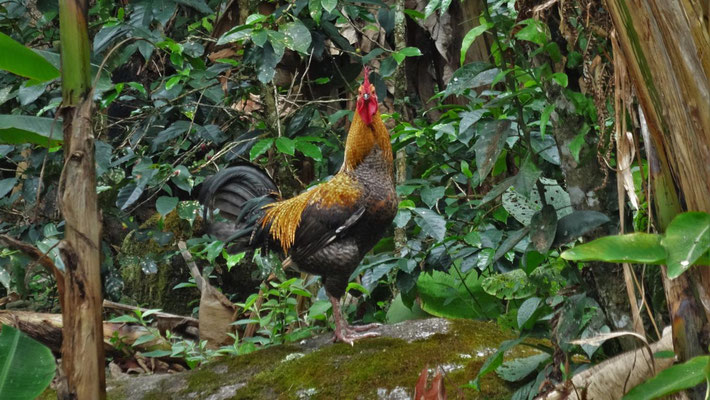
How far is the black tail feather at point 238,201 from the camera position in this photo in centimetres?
458

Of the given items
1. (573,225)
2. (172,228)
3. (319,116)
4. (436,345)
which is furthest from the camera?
(172,228)

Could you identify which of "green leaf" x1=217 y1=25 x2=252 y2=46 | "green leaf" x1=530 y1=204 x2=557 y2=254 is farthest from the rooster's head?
"green leaf" x1=530 y1=204 x2=557 y2=254

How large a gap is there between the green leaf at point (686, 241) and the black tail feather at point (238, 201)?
334 cm

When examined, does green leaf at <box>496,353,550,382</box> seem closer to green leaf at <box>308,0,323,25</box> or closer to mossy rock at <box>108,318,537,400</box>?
mossy rock at <box>108,318,537,400</box>

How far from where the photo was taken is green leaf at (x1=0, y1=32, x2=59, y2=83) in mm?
1940

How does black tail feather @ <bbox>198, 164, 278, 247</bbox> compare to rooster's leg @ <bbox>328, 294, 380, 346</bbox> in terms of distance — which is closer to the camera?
rooster's leg @ <bbox>328, 294, 380, 346</bbox>

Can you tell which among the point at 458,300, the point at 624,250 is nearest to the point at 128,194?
the point at 458,300

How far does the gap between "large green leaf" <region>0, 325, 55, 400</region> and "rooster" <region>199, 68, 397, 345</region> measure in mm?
2260

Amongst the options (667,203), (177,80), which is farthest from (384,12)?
(667,203)

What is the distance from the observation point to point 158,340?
4.71 metres

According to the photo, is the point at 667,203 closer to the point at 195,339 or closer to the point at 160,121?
the point at 160,121

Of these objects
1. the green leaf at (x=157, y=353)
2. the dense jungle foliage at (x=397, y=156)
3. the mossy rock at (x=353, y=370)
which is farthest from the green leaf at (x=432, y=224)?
the green leaf at (x=157, y=353)

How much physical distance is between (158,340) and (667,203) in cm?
365

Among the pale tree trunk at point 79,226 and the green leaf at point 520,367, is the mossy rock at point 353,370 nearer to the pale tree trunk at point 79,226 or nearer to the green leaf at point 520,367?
the green leaf at point 520,367
